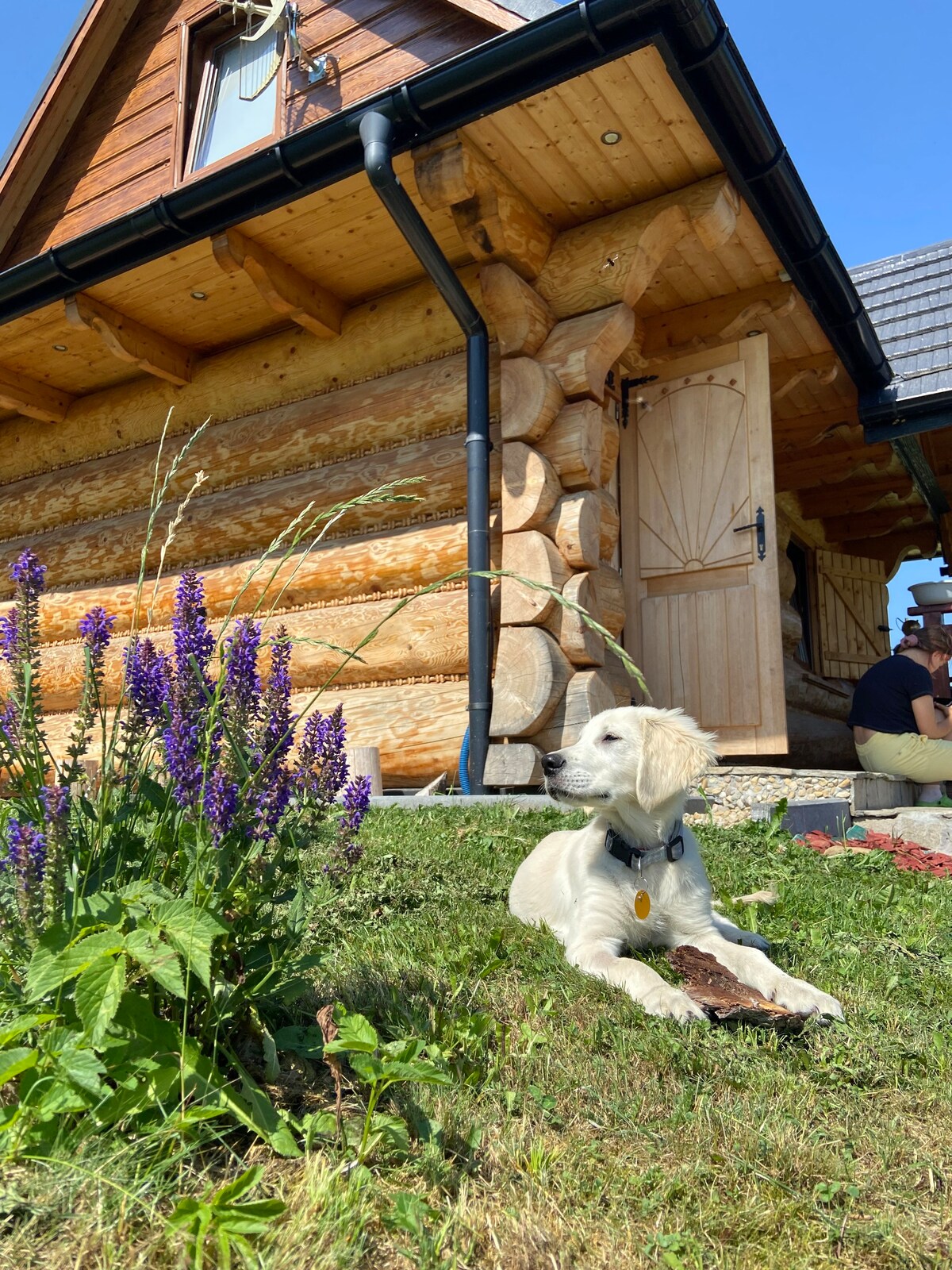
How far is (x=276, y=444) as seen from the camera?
742 centimetres

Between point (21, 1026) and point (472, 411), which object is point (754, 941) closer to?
point (21, 1026)

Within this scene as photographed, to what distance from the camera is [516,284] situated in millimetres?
6078

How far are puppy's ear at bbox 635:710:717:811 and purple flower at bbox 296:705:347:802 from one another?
118 centimetres

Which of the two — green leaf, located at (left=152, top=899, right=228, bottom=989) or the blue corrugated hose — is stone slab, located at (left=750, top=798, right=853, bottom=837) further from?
green leaf, located at (left=152, top=899, right=228, bottom=989)

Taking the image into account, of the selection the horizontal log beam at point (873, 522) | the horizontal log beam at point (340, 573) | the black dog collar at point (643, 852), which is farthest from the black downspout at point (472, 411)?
the horizontal log beam at point (873, 522)

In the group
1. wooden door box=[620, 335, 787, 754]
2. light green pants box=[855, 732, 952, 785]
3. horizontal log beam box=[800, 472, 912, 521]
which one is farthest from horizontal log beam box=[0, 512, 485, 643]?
horizontal log beam box=[800, 472, 912, 521]

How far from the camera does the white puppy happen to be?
287cm

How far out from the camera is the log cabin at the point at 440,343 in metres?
5.59

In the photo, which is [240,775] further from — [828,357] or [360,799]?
[828,357]

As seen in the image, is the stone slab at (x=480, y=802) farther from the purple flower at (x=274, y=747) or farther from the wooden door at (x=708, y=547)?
the purple flower at (x=274, y=747)

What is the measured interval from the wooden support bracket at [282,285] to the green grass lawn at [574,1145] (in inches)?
199

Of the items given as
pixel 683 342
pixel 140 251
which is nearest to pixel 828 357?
pixel 683 342

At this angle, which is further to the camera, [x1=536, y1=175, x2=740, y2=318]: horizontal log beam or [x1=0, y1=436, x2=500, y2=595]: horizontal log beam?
[x1=0, y1=436, x2=500, y2=595]: horizontal log beam

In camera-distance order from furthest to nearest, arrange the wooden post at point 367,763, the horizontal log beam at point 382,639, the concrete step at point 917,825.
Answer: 1. the horizontal log beam at point 382,639
2. the wooden post at point 367,763
3. the concrete step at point 917,825
